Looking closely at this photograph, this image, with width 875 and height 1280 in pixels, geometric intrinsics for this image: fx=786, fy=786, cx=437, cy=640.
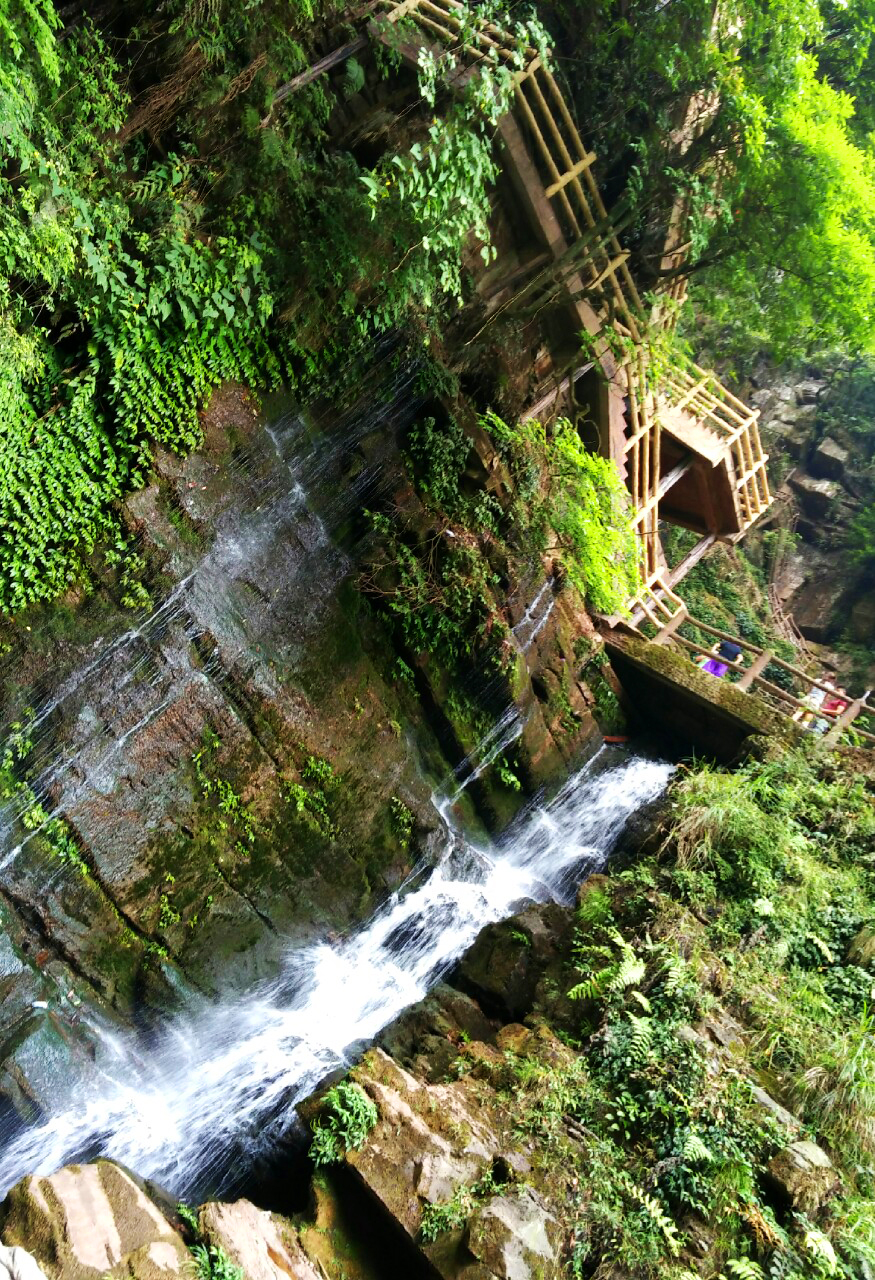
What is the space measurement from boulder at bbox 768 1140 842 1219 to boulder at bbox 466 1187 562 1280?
1594mm

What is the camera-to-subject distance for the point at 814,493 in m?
19.2

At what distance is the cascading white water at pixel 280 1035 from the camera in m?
5.99

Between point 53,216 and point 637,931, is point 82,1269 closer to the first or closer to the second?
point 637,931

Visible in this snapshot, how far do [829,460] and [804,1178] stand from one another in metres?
17.5

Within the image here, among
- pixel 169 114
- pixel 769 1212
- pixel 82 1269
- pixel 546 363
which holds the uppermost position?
pixel 169 114

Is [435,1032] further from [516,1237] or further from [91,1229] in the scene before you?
[91,1229]

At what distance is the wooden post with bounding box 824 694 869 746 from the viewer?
32.9ft

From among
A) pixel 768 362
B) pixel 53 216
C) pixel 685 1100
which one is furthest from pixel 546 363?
pixel 768 362

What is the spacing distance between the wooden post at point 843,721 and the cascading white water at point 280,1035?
301cm

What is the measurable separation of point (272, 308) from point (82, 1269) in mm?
6876

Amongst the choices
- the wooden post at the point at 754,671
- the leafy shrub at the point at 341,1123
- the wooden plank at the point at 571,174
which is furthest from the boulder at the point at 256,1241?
the wooden plank at the point at 571,174

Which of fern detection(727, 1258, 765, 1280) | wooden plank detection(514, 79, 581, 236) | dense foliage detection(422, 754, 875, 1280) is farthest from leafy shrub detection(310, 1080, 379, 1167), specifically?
wooden plank detection(514, 79, 581, 236)

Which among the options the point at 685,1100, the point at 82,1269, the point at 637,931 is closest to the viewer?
the point at 82,1269

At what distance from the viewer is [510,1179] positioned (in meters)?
5.05
